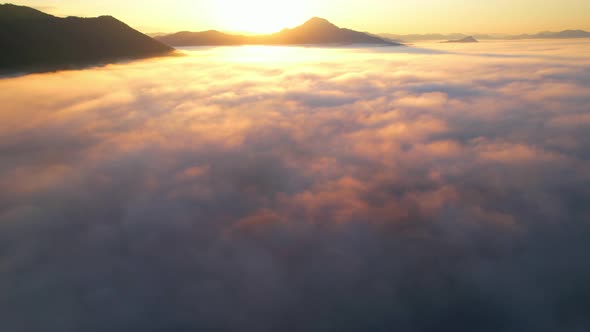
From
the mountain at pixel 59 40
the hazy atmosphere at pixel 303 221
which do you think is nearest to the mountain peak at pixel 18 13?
the mountain at pixel 59 40

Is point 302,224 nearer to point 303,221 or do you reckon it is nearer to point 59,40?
point 303,221

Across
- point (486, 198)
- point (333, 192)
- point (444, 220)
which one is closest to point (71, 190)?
point (333, 192)

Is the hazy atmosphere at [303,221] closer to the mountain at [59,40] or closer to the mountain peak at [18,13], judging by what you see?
the mountain at [59,40]

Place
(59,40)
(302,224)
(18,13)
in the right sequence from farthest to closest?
(59,40), (18,13), (302,224)

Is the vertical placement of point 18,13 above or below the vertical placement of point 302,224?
above

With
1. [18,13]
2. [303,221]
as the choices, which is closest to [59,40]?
[18,13]

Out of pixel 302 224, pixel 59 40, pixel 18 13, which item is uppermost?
pixel 18 13

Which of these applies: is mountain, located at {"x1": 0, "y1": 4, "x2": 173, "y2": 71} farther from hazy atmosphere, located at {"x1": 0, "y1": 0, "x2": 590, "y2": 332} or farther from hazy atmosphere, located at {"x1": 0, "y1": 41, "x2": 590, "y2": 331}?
hazy atmosphere, located at {"x1": 0, "y1": 41, "x2": 590, "y2": 331}

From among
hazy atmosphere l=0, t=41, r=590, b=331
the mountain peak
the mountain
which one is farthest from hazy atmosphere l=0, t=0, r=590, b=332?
the mountain peak
